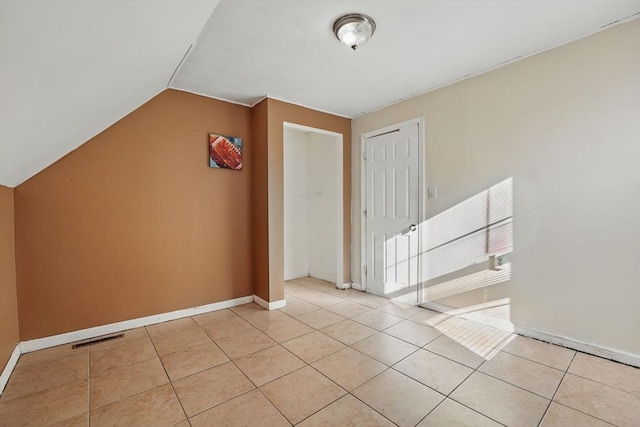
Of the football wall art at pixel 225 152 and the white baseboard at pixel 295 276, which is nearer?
the football wall art at pixel 225 152

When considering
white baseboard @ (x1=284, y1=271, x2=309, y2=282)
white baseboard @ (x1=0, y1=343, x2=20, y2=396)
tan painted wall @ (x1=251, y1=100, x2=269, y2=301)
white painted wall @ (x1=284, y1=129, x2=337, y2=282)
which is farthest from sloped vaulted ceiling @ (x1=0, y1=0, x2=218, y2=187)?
white baseboard @ (x1=284, y1=271, x2=309, y2=282)

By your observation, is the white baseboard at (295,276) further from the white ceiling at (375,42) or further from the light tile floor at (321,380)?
the white ceiling at (375,42)

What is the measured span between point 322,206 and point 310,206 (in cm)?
32

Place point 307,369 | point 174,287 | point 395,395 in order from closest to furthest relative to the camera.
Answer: point 395,395 < point 307,369 < point 174,287

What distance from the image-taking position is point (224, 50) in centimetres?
233

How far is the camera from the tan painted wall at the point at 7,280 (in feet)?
6.59

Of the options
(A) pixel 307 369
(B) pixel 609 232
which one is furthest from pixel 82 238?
(B) pixel 609 232

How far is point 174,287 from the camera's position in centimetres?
304

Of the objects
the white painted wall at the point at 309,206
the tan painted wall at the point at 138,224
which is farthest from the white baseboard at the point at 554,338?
the tan painted wall at the point at 138,224

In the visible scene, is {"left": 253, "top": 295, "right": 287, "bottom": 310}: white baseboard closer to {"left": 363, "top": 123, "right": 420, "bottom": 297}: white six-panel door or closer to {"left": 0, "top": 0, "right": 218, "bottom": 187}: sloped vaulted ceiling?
{"left": 363, "top": 123, "right": 420, "bottom": 297}: white six-panel door

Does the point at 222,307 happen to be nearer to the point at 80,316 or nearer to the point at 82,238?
the point at 80,316

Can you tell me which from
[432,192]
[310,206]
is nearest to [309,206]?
[310,206]

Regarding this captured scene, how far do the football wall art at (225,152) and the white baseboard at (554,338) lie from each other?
9.78ft

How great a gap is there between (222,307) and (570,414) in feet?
10.4
